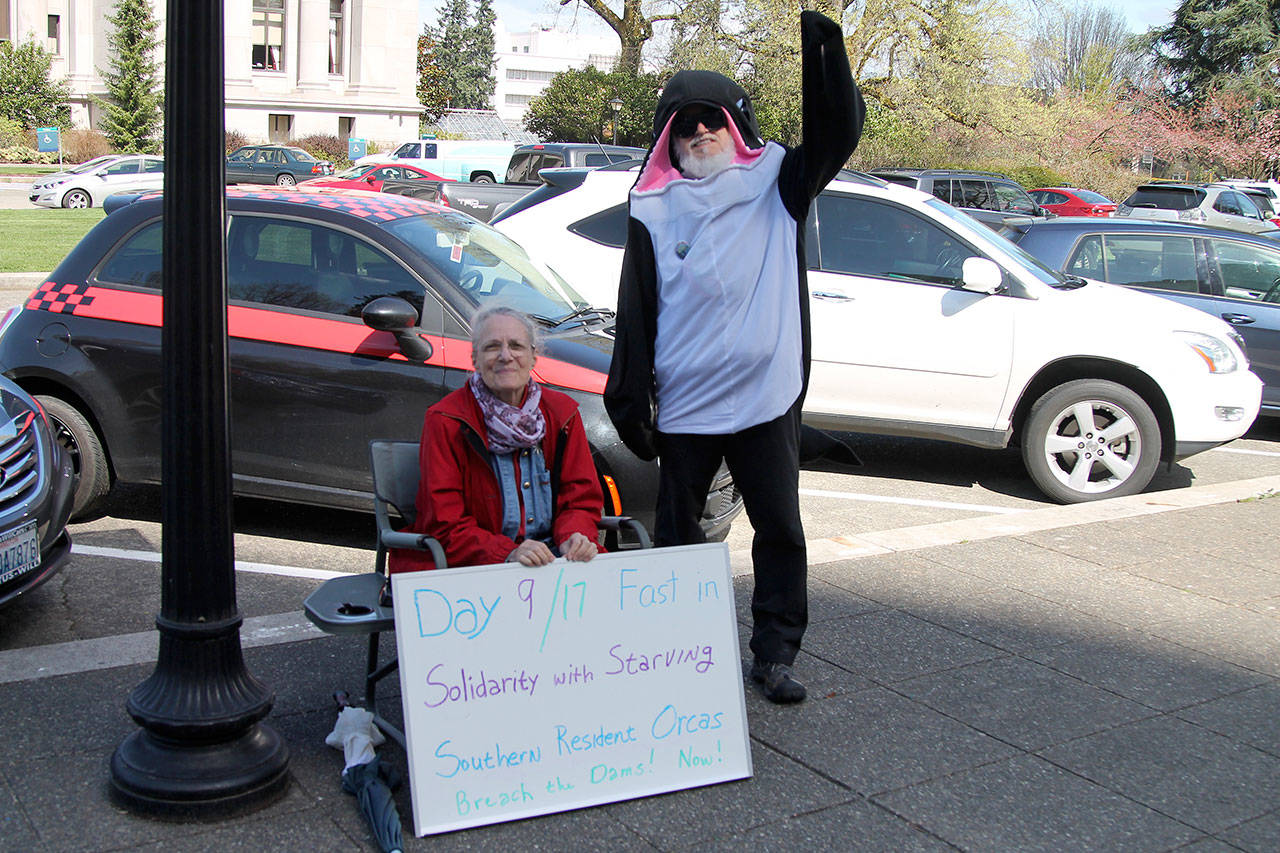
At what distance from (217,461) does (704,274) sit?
4.96 feet

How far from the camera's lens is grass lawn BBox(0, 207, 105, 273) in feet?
52.2

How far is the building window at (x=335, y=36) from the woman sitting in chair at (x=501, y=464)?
212ft

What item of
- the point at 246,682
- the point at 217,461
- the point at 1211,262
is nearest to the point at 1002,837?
the point at 246,682

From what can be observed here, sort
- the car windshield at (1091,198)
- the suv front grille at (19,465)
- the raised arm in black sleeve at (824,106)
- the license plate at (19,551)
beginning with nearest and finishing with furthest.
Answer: the raised arm in black sleeve at (824,106) < the license plate at (19,551) < the suv front grille at (19,465) < the car windshield at (1091,198)

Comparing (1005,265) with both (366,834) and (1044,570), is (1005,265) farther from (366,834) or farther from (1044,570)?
(366,834)

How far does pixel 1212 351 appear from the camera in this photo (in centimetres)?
733

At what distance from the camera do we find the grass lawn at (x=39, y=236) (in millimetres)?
15914

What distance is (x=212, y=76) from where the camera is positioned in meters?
3.04

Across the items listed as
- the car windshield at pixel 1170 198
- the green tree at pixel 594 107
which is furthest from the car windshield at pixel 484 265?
the green tree at pixel 594 107

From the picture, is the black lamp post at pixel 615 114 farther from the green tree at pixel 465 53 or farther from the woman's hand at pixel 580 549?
the green tree at pixel 465 53

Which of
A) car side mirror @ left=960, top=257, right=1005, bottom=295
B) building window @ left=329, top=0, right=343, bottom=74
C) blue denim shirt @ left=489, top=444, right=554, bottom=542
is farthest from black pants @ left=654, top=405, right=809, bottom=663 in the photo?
building window @ left=329, top=0, right=343, bottom=74

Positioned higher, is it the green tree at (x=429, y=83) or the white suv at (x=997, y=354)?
the green tree at (x=429, y=83)

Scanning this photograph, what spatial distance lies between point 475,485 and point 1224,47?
50.9m

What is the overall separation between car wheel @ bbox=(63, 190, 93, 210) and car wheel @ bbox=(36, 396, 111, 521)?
26.3m
